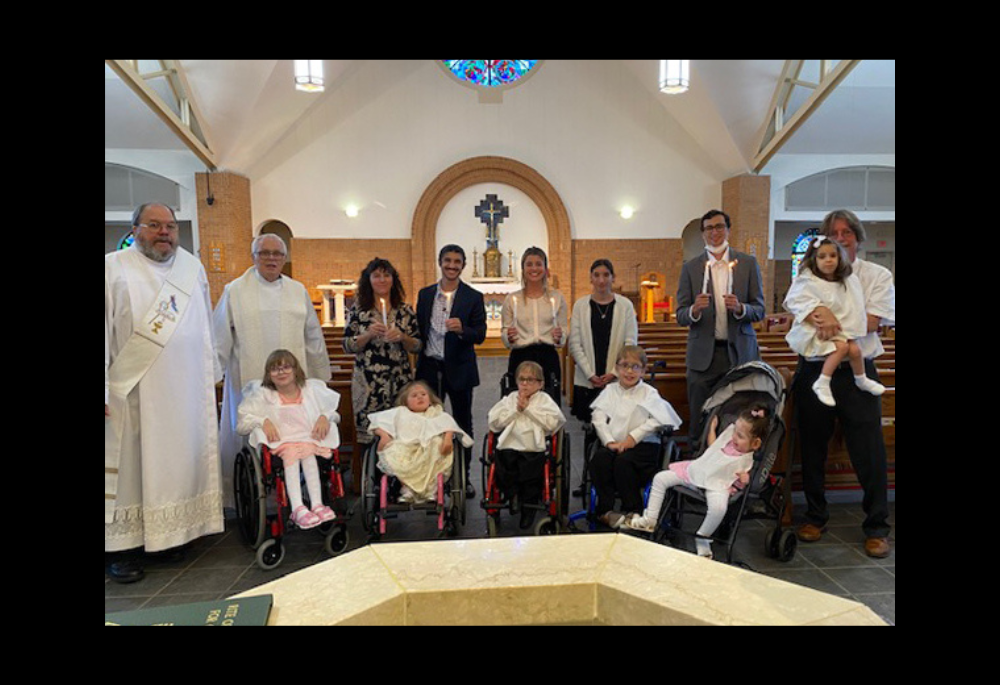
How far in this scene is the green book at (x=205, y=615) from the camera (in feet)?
3.75

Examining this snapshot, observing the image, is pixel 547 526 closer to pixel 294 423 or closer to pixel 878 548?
pixel 294 423

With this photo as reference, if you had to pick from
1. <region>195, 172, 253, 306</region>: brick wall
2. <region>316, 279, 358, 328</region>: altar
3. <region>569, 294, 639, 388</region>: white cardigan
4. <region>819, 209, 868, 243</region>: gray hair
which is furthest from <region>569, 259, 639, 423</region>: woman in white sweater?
<region>195, 172, 253, 306</region>: brick wall

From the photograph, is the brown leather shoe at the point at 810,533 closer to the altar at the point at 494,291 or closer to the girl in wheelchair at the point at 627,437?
the girl in wheelchair at the point at 627,437

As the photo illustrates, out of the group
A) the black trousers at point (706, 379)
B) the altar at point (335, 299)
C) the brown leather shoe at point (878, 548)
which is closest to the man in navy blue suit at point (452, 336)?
the black trousers at point (706, 379)

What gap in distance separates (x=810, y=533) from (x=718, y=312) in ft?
4.17

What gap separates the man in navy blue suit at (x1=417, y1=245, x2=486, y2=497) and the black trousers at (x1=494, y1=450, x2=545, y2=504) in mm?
607

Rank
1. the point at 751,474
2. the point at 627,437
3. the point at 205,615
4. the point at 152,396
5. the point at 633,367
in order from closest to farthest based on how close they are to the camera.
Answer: the point at 205,615 → the point at 751,474 → the point at 152,396 → the point at 627,437 → the point at 633,367

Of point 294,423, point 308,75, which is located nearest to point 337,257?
→ point 308,75

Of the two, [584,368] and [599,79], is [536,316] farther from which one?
[599,79]

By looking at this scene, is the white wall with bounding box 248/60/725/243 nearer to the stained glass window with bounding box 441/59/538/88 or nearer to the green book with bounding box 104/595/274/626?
the stained glass window with bounding box 441/59/538/88

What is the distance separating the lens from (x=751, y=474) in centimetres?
266

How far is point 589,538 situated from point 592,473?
1.49 metres

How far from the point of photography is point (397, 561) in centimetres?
141

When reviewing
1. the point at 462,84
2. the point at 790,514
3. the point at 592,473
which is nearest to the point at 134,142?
the point at 462,84
